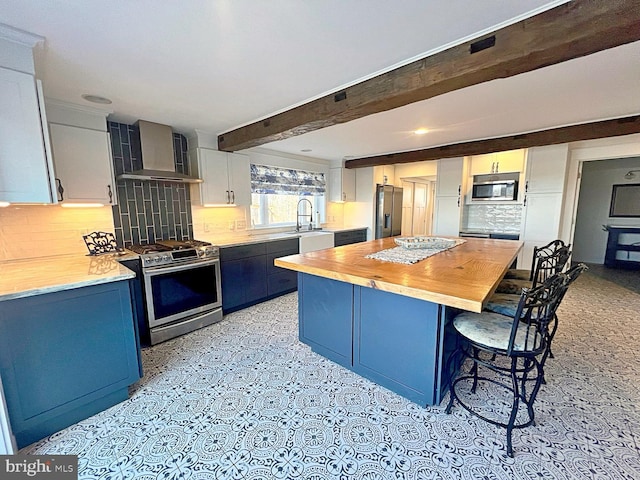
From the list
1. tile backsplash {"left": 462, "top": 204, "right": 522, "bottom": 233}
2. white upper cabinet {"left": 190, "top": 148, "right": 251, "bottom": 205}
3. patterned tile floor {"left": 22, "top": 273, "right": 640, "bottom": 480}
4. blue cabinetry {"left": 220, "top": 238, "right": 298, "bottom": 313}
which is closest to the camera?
patterned tile floor {"left": 22, "top": 273, "right": 640, "bottom": 480}

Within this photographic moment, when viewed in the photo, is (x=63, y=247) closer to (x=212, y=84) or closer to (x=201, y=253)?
(x=201, y=253)

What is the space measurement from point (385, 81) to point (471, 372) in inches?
88.8

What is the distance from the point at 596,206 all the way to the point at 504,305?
6.05 m

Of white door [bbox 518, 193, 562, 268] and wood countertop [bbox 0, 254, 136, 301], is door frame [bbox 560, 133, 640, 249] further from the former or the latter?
wood countertop [bbox 0, 254, 136, 301]

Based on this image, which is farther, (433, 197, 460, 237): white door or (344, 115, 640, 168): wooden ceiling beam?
(433, 197, 460, 237): white door

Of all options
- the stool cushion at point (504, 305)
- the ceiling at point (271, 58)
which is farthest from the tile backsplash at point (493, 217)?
the stool cushion at point (504, 305)

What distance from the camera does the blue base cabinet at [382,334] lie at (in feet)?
5.67

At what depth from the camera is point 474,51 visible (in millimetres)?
1544

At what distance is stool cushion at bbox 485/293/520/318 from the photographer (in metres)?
1.98

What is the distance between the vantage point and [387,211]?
5742 millimetres

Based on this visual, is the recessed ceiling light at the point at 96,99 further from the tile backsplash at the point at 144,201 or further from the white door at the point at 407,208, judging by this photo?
the white door at the point at 407,208

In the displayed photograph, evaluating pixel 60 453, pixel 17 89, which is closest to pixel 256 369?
pixel 60 453

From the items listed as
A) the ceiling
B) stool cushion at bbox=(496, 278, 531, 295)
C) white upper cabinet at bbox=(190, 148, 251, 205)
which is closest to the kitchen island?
stool cushion at bbox=(496, 278, 531, 295)

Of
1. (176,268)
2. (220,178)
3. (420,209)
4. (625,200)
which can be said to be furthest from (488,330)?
(625,200)
